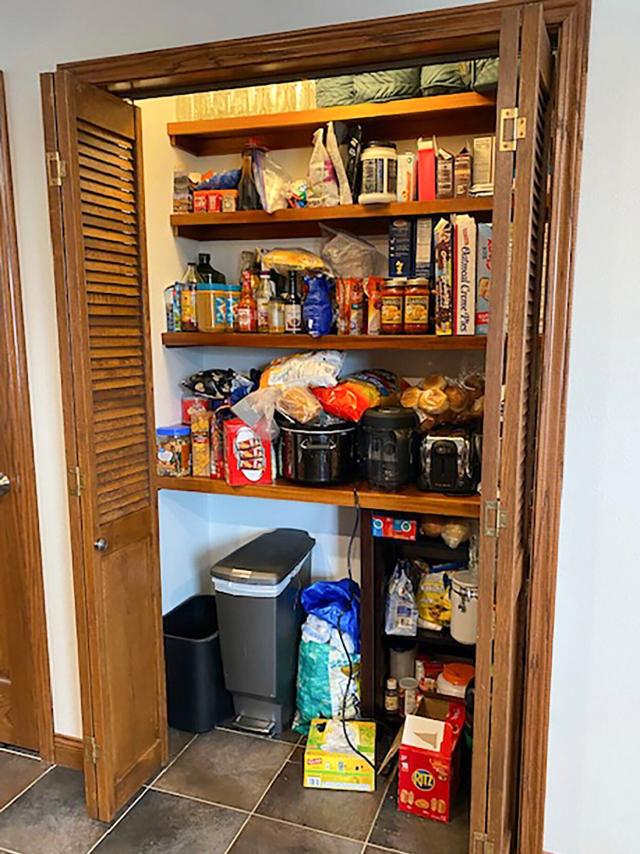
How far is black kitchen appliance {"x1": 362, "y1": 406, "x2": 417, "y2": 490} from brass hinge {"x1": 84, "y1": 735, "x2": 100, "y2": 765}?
42.5 inches

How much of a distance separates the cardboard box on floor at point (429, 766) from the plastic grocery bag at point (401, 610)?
0.29 meters

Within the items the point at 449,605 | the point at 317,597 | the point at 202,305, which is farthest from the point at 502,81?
the point at 317,597

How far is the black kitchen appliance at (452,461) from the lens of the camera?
1948mm

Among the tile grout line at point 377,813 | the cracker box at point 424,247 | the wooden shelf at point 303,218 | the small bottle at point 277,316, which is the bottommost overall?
the tile grout line at point 377,813

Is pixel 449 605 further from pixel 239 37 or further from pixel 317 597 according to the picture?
pixel 239 37

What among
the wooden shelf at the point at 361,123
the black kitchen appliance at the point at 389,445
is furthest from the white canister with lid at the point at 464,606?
the wooden shelf at the point at 361,123

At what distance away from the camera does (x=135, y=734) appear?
2121mm

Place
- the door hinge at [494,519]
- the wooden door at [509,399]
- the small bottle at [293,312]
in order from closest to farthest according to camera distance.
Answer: the wooden door at [509,399] < the door hinge at [494,519] < the small bottle at [293,312]

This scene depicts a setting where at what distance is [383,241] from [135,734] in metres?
1.75

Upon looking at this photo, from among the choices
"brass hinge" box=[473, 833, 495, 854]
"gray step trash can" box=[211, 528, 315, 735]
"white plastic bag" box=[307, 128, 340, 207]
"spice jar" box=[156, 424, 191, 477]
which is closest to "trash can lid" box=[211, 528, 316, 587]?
"gray step trash can" box=[211, 528, 315, 735]

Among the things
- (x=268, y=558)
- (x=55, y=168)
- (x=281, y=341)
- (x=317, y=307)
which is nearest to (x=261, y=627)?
(x=268, y=558)

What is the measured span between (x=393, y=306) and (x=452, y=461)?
49 cm

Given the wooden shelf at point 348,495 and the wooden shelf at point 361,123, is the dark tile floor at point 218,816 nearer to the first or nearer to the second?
the wooden shelf at point 348,495

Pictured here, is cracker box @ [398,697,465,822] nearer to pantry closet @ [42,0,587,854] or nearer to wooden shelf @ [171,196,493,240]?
pantry closet @ [42,0,587,854]
